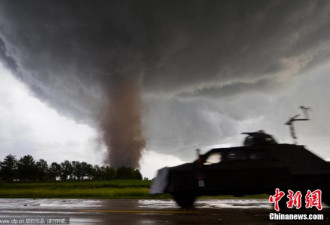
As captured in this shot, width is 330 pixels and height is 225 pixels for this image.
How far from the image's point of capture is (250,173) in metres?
7.63

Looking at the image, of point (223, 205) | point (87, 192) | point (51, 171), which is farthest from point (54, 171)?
point (223, 205)

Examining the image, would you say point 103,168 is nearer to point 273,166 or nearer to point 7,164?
point 7,164

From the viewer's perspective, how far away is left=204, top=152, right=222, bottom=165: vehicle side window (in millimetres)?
7883

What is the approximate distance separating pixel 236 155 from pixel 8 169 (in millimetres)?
141699

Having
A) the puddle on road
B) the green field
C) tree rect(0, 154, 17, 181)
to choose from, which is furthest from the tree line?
the puddle on road

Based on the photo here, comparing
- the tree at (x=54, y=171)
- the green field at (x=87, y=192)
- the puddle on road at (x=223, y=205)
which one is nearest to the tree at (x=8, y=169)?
the tree at (x=54, y=171)

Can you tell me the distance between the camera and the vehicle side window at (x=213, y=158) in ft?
25.9

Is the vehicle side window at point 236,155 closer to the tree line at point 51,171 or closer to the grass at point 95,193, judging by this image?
the grass at point 95,193

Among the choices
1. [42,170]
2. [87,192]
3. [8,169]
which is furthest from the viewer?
[42,170]

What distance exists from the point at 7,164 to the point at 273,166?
144 meters

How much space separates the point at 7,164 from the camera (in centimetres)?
13088

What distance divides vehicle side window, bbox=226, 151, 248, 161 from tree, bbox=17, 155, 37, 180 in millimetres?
143282

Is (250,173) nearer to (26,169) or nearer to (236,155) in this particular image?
(236,155)

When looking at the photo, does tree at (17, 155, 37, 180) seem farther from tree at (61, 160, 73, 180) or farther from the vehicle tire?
the vehicle tire
